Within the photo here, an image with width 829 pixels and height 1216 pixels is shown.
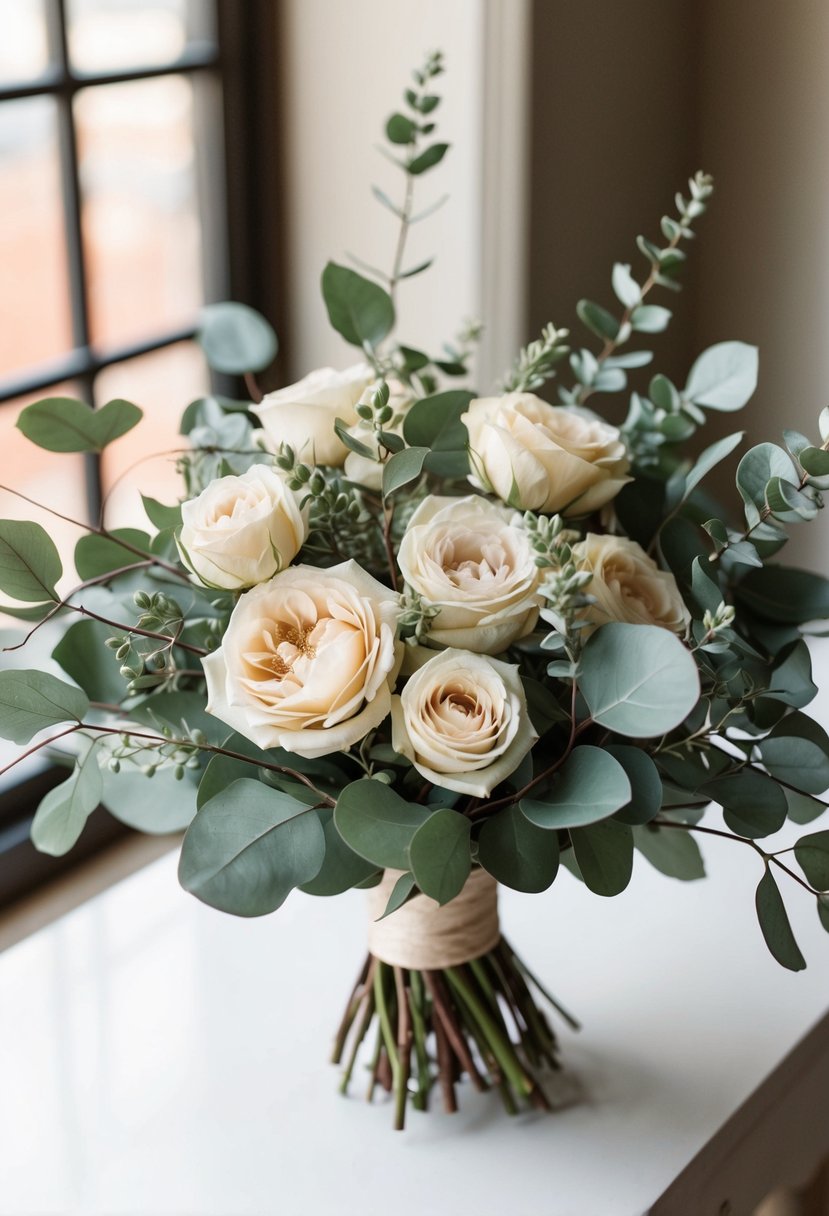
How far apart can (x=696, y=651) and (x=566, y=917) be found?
0.48 meters

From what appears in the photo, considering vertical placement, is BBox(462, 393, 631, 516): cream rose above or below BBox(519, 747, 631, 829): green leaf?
above

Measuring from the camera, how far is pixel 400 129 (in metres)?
0.91

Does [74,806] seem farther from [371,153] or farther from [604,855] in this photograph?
[371,153]

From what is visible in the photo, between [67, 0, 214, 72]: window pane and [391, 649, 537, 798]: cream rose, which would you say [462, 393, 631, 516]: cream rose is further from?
[67, 0, 214, 72]: window pane

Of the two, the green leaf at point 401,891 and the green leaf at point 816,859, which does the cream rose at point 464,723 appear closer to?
the green leaf at point 401,891

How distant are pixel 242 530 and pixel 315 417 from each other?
12 cm

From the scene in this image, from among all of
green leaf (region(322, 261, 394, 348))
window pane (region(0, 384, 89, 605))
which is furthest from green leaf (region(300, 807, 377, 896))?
window pane (region(0, 384, 89, 605))

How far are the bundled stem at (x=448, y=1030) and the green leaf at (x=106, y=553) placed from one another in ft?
0.99

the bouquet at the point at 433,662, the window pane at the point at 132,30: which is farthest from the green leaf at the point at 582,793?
the window pane at the point at 132,30

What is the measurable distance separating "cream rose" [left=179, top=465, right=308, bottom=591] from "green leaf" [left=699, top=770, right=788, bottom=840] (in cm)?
27

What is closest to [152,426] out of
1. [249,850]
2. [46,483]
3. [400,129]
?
[46,483]

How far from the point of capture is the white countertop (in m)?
0.85

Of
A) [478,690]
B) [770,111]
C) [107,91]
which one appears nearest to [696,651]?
[478,690]

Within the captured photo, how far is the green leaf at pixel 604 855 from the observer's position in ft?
2.27
